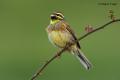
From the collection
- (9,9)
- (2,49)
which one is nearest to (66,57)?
(2,49)

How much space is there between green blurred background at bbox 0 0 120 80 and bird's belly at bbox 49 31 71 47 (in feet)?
6.24

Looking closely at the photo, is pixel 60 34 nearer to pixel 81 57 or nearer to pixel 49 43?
pixel 81 57

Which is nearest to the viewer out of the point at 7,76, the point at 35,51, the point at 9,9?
the point at 7,76

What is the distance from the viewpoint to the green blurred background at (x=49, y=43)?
302 inches

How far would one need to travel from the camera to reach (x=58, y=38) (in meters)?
4.98

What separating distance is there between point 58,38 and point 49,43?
14.7 ft

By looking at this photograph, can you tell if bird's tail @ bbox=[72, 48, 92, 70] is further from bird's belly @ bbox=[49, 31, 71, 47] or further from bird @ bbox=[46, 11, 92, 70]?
bird's belly @ bbox=[49, 31, 71, 47]

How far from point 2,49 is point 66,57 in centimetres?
98

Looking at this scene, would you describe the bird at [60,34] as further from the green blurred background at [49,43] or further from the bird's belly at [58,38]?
the green blurred background at [49,43]

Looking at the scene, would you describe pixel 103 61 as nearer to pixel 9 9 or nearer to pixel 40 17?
pixel 40 17

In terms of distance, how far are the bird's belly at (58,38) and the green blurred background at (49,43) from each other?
6.24 ft

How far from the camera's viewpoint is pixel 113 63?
8055 millimetres

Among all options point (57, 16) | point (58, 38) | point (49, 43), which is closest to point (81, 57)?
point (58, 38)

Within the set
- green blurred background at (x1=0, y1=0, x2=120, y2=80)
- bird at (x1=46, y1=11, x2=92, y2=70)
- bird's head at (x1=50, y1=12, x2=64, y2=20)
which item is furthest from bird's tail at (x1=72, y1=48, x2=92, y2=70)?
green blurred background at (x1=0, y1=0, x2=120, y2=80)
